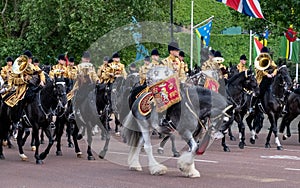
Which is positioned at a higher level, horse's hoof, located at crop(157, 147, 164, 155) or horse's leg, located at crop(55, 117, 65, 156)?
horse's leg, located at crop(55, 117, 65, 156)

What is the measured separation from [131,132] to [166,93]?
1.69m

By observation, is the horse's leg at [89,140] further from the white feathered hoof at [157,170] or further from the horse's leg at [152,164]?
the white feathered hoof at [157,170]

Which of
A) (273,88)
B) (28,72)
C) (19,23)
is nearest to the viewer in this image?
(28,72)

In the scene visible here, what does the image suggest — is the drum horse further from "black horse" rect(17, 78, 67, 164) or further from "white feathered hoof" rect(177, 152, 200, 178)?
"black horse" rect(17, 78, 67, 164)

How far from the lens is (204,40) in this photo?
123 feet

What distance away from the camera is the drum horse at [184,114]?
43.6ft

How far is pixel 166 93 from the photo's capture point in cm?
1346

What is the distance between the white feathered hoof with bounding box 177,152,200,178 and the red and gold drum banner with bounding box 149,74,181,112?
42.8 inches

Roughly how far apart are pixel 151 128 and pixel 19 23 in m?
28.9

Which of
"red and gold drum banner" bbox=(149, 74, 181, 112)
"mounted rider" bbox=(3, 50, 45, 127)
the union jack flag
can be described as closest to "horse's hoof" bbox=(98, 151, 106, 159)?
"mounted rider" bbox=(3, 50, 45, 127)

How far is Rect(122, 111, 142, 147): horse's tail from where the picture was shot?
14648mm

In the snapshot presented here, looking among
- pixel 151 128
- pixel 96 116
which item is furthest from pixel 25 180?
pixel 96 116

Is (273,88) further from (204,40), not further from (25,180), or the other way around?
(204,40)

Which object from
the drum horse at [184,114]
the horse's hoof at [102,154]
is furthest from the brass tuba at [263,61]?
the drum horse at [184,114]
